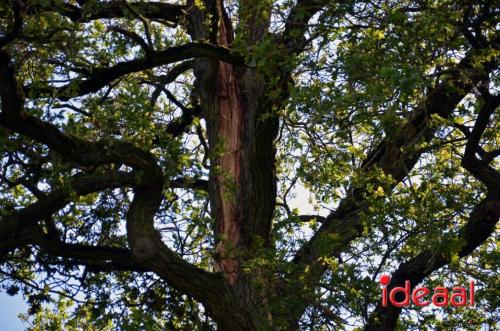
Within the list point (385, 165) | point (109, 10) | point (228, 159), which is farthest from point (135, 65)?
point (385, 165)

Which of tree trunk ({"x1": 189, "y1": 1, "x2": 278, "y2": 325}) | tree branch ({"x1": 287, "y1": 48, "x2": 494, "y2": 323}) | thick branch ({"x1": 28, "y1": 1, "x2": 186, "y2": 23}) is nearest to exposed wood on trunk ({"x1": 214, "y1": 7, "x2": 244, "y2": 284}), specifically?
tree trunk ({"x1": 189, "y1": 1, "x2": 278, "y2": 325})

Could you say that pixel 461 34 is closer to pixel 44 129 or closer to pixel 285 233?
pixel 285 233

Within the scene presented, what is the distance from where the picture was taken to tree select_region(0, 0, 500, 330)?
26.5ft

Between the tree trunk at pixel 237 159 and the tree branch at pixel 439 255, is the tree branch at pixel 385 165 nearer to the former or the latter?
the tree trunk at pixel 237 159

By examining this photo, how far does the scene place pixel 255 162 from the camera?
1073cm

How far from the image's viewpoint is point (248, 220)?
34.8 ft

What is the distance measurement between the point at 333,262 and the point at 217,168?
1.76m

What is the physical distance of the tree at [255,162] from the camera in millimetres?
8086

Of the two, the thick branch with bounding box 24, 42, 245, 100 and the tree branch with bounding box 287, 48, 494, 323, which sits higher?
the thick branch with bounding box 24, 42, 245, 100

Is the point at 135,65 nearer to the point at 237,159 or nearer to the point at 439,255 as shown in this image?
the point at 237,159

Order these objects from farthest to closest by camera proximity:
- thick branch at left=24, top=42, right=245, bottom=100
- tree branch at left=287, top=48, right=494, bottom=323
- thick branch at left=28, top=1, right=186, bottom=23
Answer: thick branch at left=24, top=42, right=245, bottom=100 → tree branch at left=287, top=48, right=494, bottom=323 → thick branch at left=28, top=1, right=186, bottom=23

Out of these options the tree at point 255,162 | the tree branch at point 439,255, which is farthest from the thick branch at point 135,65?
the tree branch at point 439,255

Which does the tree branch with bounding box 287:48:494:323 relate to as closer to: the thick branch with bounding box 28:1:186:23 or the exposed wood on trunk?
the exposed wood on trunk

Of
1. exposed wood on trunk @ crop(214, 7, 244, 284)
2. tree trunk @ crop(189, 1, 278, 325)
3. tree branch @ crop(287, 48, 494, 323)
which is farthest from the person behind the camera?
exposed wood on trunk @ crop(214, 7, 244, 284)
